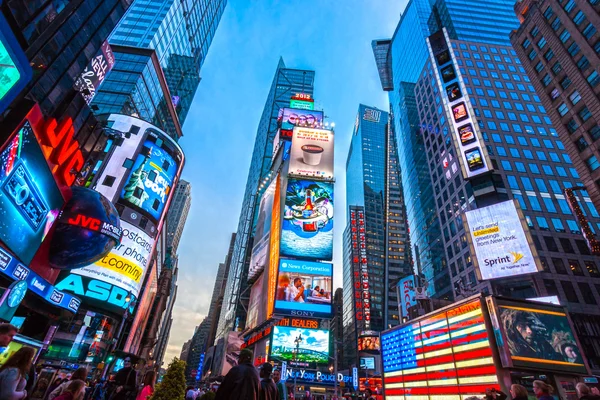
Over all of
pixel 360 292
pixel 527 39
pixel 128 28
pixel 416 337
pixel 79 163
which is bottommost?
pixel 416 337

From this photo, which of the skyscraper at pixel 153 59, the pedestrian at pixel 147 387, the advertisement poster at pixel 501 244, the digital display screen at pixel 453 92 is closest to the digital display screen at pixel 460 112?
the digital display screen at pixel 453 92

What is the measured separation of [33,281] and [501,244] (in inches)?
1608

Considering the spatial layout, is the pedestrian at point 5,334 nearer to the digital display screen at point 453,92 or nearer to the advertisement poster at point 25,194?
the advertisement poster at point 25,194

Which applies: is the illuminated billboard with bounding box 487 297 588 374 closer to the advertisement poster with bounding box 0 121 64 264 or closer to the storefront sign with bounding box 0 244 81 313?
the storefront sign with bounding box 0 244 81 313

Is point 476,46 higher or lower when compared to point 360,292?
higher

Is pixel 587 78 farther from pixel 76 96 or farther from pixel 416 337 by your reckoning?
pixel 76 96

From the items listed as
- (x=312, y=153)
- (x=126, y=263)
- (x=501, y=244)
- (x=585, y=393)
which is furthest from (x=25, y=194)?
(x=312, y=153)

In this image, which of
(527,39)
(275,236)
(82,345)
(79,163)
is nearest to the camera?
(79,163)

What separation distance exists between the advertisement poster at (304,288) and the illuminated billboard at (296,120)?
118ft

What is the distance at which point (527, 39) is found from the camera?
4412 cm

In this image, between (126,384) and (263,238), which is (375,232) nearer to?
(263,238)

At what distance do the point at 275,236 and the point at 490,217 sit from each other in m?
31.1

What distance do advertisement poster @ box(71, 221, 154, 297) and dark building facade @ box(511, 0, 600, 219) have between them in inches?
1985

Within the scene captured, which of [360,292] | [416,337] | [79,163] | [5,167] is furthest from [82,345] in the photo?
[360,292]
